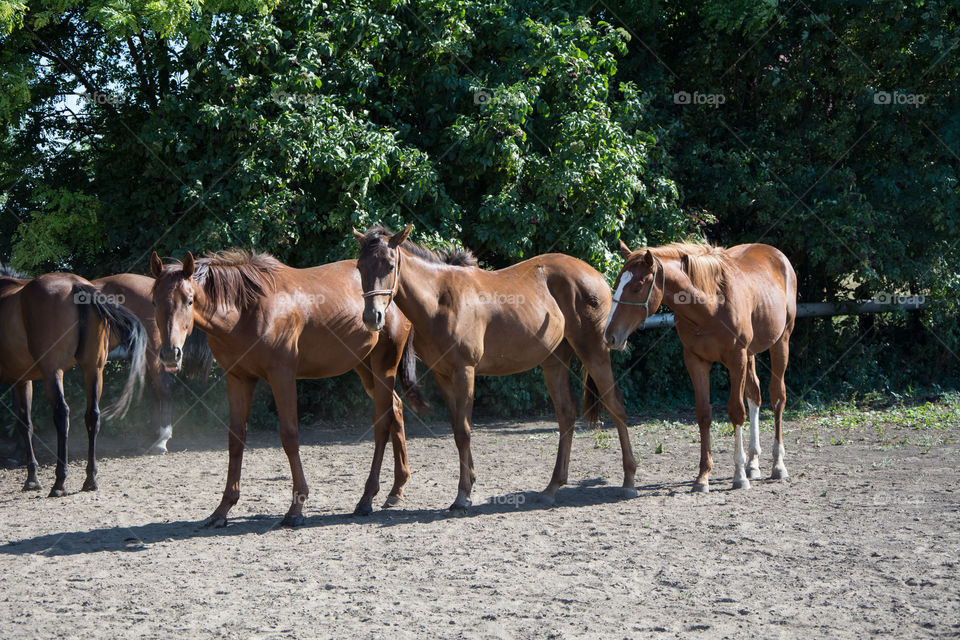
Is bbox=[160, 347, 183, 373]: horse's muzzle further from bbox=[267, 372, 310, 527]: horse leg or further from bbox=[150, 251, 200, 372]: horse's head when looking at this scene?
bbox=[267, 372, 310, 527]: horse leg

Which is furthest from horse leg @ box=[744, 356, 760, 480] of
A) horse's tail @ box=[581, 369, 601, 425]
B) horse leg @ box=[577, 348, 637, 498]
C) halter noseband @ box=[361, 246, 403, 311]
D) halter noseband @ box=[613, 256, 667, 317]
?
halter noseband @ box=[361, 246, 403, 311]

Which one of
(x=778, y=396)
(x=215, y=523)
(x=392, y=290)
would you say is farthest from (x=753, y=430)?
(x=215, y=523)

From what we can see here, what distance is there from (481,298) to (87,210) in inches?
237

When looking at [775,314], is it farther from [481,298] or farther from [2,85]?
[2,85]

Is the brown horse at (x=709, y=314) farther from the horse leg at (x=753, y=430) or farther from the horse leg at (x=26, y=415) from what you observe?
the horse leg at (x=26, y=415)

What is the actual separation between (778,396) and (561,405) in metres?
2.17

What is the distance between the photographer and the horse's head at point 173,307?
5465 mm

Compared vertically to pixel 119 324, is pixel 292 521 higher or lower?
lower

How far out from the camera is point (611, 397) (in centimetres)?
690

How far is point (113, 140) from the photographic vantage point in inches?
420

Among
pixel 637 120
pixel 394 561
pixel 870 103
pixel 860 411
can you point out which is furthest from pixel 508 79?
pixel 394 561

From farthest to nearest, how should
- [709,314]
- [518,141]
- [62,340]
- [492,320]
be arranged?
[518,141] < [62,340] < [709,314] < [492,320]

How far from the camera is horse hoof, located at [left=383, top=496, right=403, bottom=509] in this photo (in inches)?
262

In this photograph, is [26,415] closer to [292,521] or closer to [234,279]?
[234,279]
